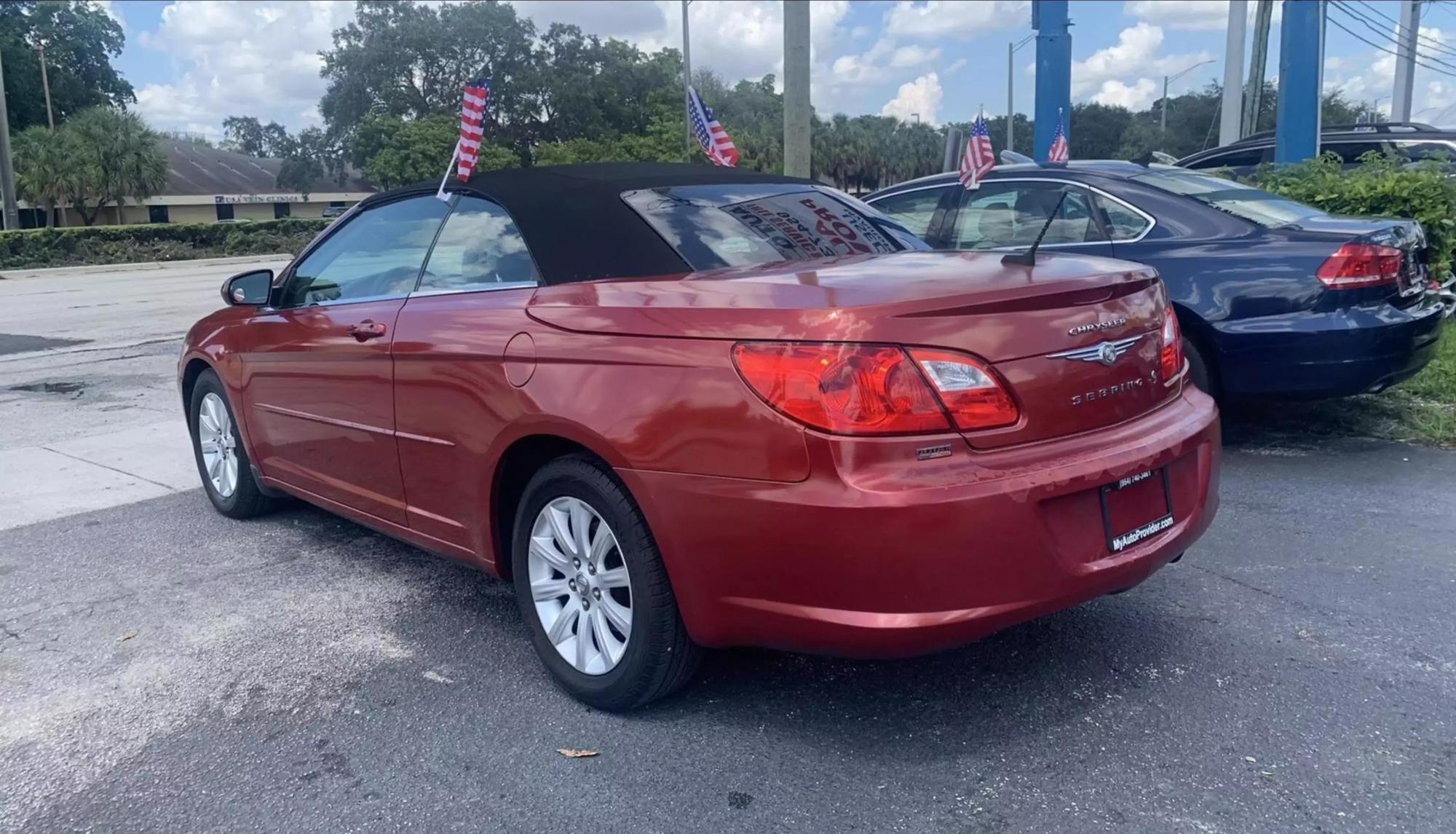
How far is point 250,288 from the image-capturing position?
5.02 m

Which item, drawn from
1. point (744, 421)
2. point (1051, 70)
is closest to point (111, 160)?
point (1051, 70)

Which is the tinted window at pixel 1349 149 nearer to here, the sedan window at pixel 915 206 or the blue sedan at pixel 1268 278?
the blue sedan at pixel 1268 278

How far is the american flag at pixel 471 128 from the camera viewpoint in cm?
A: 428

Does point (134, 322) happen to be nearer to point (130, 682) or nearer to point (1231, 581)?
point (130, 682)

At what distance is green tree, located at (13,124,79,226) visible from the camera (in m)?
42.3

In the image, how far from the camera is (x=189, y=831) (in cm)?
284

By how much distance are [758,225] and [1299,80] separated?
11101 millimetres

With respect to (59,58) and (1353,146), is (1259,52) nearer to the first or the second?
(1353,146)

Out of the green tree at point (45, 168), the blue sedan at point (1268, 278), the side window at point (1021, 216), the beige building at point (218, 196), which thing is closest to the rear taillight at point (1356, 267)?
the blue sedan at point (1268, 278)

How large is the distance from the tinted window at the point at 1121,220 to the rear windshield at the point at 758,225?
246cm

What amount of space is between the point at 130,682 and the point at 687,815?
1.97 m

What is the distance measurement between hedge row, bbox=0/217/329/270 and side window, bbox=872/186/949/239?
2763cm

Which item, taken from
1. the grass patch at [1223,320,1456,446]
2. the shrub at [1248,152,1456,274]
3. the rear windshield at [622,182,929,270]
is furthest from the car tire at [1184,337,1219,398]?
the shrub at [1248,152,1456,274]

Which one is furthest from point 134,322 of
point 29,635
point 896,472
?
point 896,472
